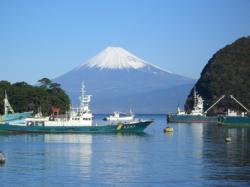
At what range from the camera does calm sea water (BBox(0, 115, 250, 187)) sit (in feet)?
169

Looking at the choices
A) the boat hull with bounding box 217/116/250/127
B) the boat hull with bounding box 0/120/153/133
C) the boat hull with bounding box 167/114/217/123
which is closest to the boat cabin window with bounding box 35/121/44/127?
the boat hull with bounding box 0/120/153/133

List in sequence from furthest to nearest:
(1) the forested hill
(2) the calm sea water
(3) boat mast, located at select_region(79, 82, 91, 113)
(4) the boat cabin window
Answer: (1) the forested hill
(4) the boat cabin window
(3) boat mast, located at select_region(79, 82, 91, 113)
(2) the calm sea water

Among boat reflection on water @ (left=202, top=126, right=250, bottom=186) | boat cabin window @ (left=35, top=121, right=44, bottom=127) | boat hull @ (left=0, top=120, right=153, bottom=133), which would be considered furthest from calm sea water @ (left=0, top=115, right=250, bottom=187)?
boat cabin window @ (left=35, top=121, right=44, bottom=127)

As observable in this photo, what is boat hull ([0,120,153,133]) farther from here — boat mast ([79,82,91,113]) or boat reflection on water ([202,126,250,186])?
boat reflection on water ([202,126,250,186])

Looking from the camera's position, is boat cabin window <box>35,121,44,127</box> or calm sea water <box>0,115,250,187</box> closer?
calm sea water <box>0,115,250,187</box>

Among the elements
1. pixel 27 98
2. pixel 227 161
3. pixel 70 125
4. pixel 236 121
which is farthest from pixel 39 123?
pixel 236 121

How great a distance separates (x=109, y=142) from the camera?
91938 mm

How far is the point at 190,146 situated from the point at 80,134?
26.0 metres

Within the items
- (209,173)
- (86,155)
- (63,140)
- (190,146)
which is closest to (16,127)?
(63,140)

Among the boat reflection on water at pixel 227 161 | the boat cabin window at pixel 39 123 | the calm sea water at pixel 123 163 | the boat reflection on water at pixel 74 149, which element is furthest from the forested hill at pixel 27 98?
the boat reflection on water at pixel 227 161

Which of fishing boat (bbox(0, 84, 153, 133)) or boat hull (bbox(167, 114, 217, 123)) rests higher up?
boat hull (bbox(167, 114, 217, 123))

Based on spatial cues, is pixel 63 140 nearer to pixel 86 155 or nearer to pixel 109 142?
pixel 109 142

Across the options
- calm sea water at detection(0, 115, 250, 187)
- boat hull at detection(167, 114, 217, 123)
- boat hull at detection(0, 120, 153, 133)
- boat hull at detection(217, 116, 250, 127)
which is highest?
boat hull at detection(167, 114, 217, 123)

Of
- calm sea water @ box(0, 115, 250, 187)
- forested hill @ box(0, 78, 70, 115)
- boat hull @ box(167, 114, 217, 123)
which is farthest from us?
boat hull @ box(167, 114, 217, 123)
